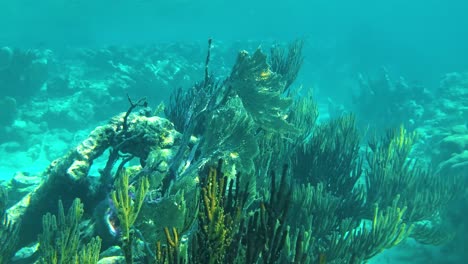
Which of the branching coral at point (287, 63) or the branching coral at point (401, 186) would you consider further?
the branching coral at point (287, 63)

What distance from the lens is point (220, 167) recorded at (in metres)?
2.71

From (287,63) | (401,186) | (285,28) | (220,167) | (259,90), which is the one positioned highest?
(285,28)

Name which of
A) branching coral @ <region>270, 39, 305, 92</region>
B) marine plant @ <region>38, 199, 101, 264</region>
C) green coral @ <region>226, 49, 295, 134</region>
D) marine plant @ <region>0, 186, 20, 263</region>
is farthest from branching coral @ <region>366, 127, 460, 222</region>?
marine plant @ <region>0, 186, 20, 263</region>

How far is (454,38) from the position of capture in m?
68.8

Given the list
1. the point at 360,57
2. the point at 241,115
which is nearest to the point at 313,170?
the point at 241,115

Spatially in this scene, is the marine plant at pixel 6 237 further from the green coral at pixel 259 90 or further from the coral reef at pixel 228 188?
the green coral at pixel 259 90

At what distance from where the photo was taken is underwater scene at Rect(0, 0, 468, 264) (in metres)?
3.15

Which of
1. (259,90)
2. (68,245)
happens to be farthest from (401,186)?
(68,245)

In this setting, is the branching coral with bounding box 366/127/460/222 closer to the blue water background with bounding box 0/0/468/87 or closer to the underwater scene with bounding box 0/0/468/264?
the underwater scene with bounding box 0/0/468/264

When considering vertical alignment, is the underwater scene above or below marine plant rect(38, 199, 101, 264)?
above

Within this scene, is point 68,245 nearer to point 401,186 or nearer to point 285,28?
point 401,186

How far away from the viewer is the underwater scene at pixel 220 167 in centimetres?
315

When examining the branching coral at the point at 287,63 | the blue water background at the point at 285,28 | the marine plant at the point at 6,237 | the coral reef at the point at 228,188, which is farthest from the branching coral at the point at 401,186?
the blue water background at the point at 285,28

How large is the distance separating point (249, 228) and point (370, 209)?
549 cm
